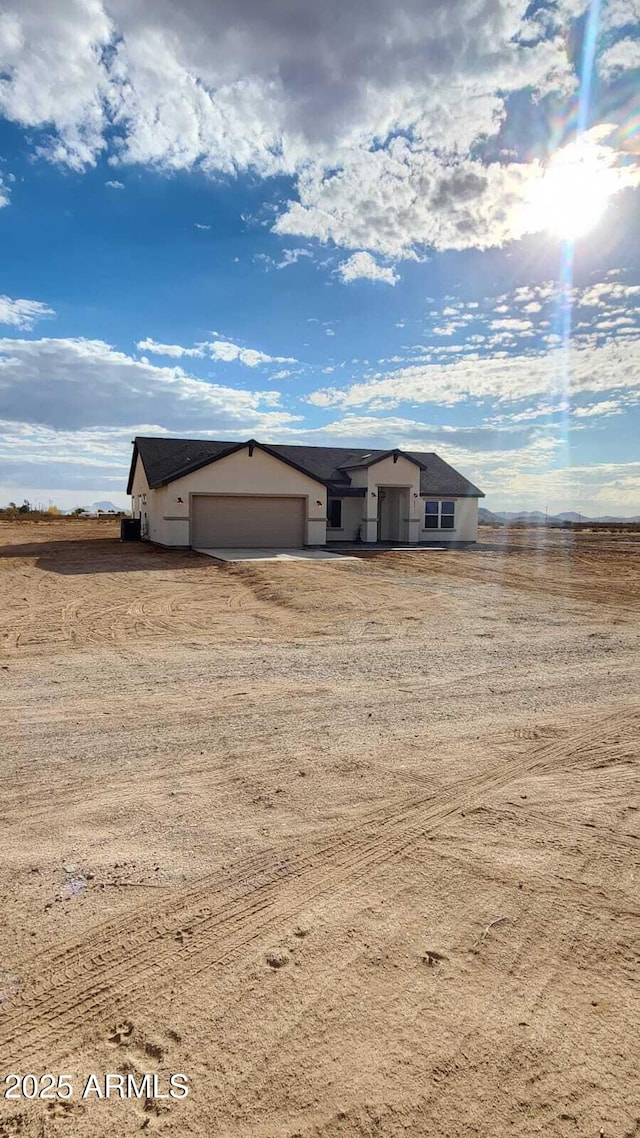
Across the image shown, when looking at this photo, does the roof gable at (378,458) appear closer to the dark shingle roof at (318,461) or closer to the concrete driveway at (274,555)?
the dark shingle roof at (318,461)

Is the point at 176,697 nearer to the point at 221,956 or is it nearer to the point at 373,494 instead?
the point at 221,956

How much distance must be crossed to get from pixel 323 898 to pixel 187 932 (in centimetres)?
71

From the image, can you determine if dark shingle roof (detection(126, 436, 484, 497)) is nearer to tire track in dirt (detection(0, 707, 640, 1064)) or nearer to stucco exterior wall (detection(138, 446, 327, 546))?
stucco exterior wall (detection(138, 446, 327, 546))

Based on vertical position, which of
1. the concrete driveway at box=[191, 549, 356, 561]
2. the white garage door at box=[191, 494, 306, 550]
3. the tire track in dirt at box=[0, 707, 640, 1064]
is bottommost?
the tire track in dirt at box=[0, 707, 640, 1064]

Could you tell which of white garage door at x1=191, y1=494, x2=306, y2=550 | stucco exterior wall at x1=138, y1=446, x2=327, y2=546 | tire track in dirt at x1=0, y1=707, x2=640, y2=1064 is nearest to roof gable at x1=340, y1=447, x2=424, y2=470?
stucco exterior wall at x1=138, y1=446, x2=327, y2=546

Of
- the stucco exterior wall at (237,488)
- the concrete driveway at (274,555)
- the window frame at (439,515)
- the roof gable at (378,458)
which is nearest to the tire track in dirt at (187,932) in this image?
the concrete driveway at (274,555)

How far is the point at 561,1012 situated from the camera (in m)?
2.58

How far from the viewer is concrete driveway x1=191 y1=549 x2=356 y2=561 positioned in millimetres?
20861

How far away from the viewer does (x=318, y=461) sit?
31406mm

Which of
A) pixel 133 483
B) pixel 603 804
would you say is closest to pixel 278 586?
pixel 603 804

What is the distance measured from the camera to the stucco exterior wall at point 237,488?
957 inches

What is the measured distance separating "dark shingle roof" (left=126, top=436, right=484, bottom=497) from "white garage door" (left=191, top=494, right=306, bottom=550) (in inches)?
71.2

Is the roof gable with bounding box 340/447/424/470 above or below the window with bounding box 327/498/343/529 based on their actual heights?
above

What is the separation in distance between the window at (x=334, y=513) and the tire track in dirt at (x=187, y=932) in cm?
2566
